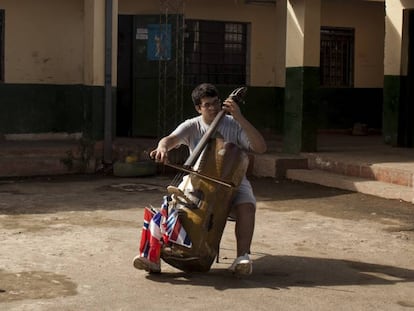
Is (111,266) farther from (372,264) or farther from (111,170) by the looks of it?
(111,170)

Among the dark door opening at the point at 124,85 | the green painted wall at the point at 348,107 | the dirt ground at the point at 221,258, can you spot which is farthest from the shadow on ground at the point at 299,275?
the green painted wall at the point at 348,107

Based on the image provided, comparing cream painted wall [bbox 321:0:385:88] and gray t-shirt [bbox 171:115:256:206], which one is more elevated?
cream painted wall [bbox 321:0:385:88]

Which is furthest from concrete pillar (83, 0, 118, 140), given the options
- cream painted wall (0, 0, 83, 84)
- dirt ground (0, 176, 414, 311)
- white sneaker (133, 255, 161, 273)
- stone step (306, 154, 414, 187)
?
white sneaker (133, 255, 161, 273)

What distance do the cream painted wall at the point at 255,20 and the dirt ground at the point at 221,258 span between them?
5.67 meters

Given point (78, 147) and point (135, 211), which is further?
point (78, 147)

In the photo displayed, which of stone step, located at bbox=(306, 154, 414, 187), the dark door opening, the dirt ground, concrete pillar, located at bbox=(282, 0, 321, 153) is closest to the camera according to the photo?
the dirt ground

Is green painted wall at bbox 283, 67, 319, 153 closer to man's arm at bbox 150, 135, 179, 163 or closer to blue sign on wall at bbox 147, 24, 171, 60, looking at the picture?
blue sign on wall at bbox 147, 24, 171, 60

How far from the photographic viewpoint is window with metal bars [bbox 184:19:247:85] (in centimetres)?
1448

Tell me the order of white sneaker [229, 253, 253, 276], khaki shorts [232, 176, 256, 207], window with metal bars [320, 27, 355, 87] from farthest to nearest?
window with metal bars [320, 27, 355, 87] < khaki shorts [232, 176, 256, 207] < white sneaker [229, 253, 253, 276]

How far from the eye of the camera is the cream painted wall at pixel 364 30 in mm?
15734

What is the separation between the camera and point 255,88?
592 inches

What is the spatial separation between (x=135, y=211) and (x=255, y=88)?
7.16 m

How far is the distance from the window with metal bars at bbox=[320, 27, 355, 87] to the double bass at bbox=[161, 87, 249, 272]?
10775 millimetres

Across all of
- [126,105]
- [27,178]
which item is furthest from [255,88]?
[27,178]
